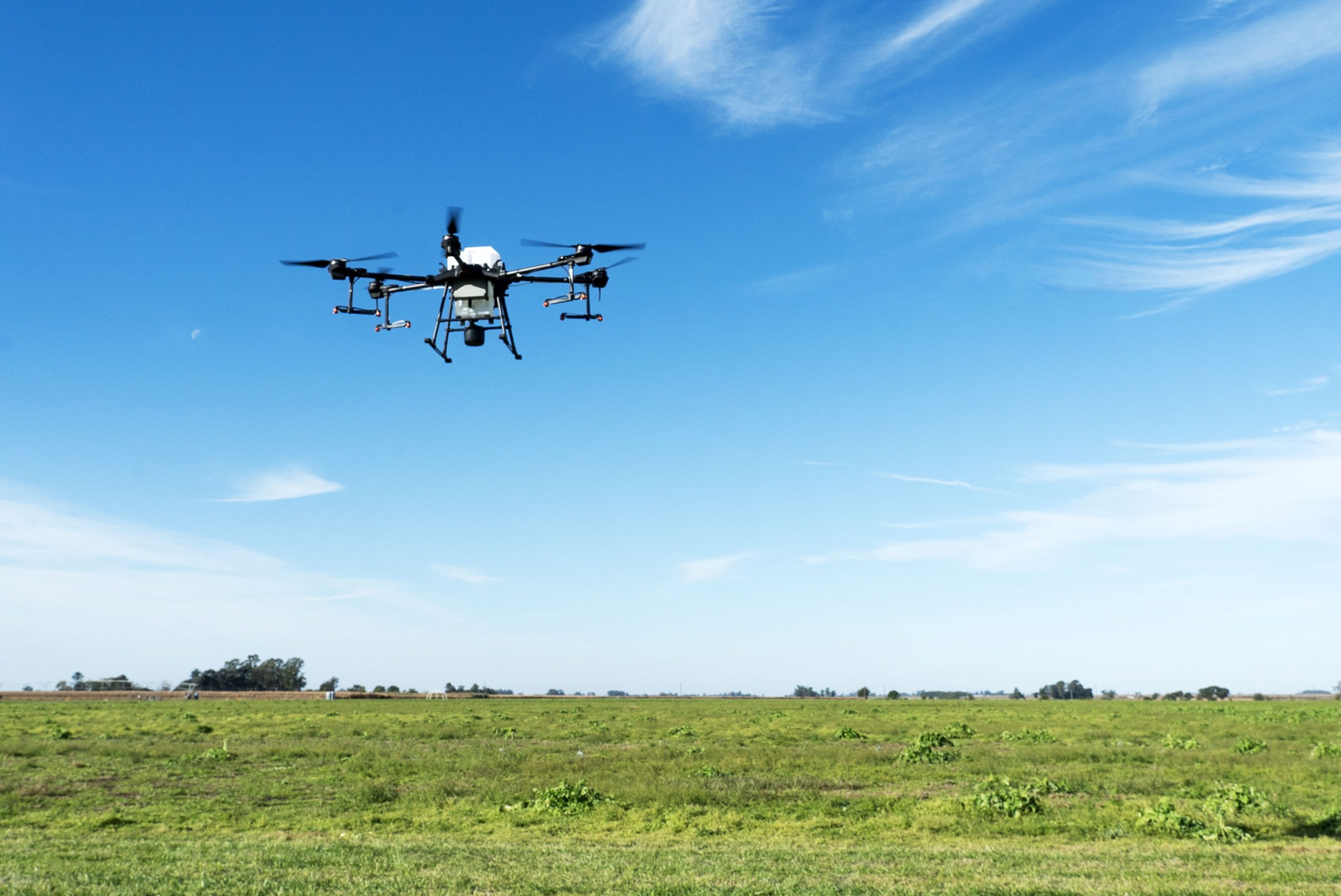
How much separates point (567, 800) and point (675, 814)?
362 centimetres

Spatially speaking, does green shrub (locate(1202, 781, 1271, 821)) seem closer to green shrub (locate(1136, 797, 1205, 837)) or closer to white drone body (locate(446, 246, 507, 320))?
green shrub (locate(1136, 797, 1205, 837))

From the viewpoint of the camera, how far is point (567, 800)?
1060 inches

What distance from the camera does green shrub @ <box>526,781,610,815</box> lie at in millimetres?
26344

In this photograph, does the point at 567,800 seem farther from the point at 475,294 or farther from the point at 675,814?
the point at 475,294

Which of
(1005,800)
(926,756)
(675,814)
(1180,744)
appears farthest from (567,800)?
(1180,744)

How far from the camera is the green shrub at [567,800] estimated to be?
26.3m

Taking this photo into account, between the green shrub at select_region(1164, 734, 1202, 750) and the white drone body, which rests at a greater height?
the white drone body

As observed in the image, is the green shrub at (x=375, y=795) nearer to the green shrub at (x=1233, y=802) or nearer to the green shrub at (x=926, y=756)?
the green shrub at (x=926, y=756)

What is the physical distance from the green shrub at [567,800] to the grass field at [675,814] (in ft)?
0.30

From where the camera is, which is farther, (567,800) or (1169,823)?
(567,800)

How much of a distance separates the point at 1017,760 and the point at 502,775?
21.9 meters

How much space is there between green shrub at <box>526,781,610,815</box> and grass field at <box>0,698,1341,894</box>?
91 millimetres

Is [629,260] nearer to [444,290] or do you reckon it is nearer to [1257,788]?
[444,290]


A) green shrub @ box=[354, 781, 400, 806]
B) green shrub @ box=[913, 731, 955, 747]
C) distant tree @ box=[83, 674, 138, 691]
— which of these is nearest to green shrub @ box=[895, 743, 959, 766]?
green shrub @ box=[913, 731, 955, 747]
